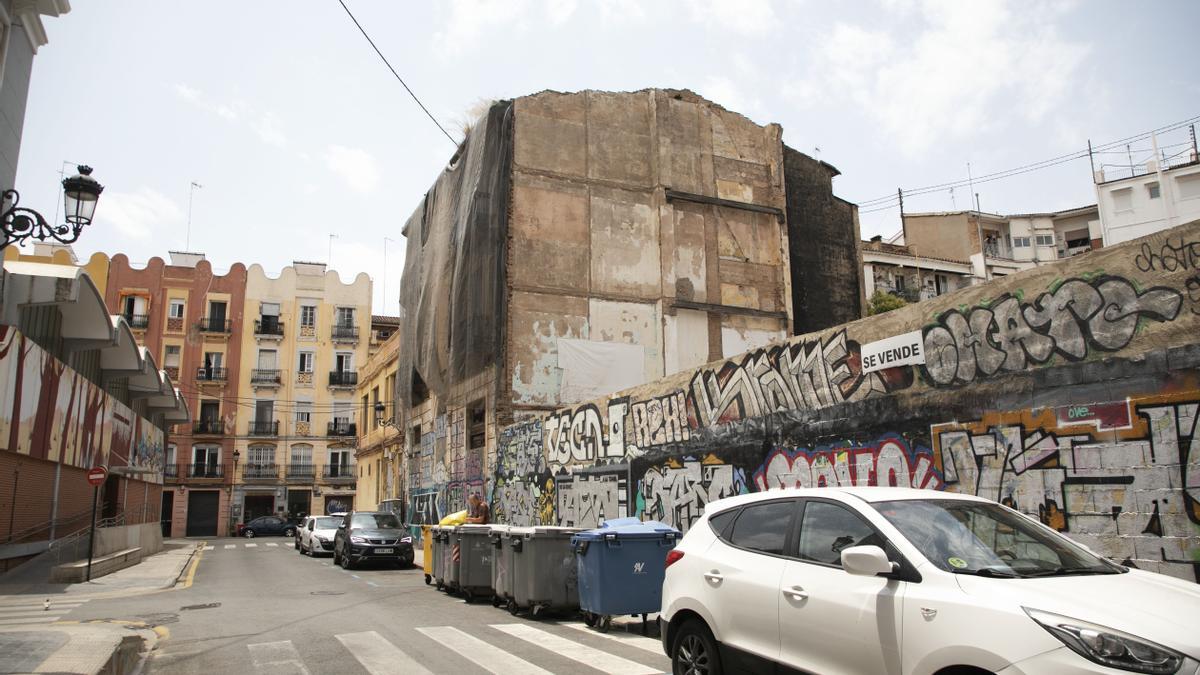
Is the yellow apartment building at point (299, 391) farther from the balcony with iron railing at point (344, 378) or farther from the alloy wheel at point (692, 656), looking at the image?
the alloy wheel at point (692, 656)

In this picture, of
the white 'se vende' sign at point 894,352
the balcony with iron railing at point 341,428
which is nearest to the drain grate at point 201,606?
the white 'se vende' sign at point 894,352

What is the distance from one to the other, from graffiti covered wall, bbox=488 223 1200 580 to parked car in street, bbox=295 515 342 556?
1578cm

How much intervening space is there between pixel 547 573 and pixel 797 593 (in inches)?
265

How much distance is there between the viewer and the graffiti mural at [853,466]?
9656mm

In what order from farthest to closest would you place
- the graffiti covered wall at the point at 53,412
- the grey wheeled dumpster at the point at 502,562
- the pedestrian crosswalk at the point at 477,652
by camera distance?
1. the graffiti covered wall at the point at 53,412
2. the grey wheeled dumpster at the point at 502,562
3. the pedestrian crosswalk at the point at 477,652

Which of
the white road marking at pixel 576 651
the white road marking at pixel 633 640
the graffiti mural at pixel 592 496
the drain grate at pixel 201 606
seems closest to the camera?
the white road marking at pixel 576 651

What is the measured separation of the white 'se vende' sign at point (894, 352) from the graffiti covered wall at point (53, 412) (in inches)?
651

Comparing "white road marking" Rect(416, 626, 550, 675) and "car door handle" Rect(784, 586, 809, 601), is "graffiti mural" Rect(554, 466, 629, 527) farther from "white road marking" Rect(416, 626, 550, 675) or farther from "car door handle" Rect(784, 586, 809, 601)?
"car door handle" Rect(784, 586, 809, 601)

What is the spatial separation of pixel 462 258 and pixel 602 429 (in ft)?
34.4

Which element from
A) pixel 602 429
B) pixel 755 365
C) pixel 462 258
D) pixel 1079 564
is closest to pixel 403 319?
pixel 462 258

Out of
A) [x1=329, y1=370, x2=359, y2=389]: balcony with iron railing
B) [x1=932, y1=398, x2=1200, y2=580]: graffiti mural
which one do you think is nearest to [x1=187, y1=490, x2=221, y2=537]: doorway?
[x1=329, y1=370, x2=359, y2=389]: balcony with iron railing

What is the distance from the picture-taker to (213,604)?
44.1ft

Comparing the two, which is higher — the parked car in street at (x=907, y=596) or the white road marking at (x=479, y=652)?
the parked car in street at (x=907, y=596)

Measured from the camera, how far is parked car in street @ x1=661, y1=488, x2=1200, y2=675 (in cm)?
367
